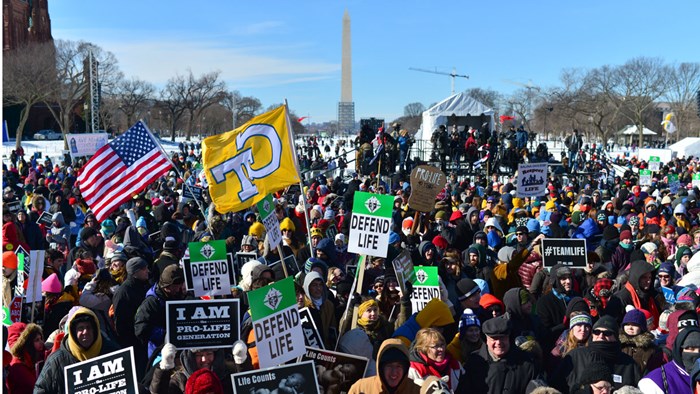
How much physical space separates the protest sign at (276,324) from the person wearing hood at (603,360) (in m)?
1.89

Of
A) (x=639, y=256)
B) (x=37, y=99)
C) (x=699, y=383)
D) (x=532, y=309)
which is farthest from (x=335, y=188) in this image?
(x=37, y=99)

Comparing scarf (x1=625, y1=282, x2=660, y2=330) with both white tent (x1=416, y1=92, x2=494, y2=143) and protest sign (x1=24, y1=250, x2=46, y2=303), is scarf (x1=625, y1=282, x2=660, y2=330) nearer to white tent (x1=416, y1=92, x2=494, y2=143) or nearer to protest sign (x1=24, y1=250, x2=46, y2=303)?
protest sign (x1=24, y1=250, x2=46, y2=303)

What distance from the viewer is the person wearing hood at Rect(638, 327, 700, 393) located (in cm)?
504

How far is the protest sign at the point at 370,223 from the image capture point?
7891 mm

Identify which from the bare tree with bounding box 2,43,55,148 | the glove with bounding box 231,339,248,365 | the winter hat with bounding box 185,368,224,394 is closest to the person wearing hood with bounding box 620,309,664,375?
the glove with bounding box 231,339,248,365

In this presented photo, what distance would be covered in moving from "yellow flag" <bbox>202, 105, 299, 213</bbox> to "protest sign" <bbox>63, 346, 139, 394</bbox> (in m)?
4.73

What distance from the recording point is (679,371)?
5.13 meters

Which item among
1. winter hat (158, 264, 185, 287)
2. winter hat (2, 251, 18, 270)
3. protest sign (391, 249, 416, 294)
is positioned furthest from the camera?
winter hat (2, 251, 18, 270)

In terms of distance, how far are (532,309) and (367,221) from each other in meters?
1.89

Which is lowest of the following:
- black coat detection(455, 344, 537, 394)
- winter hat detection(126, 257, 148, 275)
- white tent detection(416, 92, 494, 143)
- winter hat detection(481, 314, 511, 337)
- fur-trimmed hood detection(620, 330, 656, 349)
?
black coat detection(455, 344, 537, 394)

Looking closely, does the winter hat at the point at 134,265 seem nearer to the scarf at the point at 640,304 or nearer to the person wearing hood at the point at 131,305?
the person wearing hood at the point at 131,305

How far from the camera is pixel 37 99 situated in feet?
187

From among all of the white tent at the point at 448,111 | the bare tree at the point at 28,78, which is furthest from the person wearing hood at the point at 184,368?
the bare tree at the point at 28,78

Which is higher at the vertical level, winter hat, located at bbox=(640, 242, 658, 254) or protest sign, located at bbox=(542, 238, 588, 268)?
protest sign, located at bbox=(542, 238, 588, 268)
